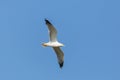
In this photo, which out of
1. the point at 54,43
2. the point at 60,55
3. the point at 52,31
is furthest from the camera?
the point at 60,55

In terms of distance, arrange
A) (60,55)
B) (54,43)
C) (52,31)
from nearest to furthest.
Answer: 1. (52,31)
2. (54,43)
3. (60,55)

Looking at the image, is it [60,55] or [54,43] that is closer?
[54,43]

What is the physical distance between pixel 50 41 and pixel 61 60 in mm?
2456

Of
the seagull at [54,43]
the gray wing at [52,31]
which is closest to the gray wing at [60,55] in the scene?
the seagull at [54,43]

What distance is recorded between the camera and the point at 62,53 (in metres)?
36.7

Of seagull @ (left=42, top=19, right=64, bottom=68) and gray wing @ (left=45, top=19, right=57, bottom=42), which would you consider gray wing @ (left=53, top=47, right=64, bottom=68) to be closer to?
seagull @ (left=42, top=19, right=64, bottom=68)

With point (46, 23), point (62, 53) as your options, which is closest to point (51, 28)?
point (46, 23)

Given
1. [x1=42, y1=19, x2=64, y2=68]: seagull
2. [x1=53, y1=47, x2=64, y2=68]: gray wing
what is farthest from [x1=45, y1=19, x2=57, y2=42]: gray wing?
[x1=53, y1=47, x2=64, y2=68]: gray wing

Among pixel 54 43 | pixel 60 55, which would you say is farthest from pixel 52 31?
pixel 60 55

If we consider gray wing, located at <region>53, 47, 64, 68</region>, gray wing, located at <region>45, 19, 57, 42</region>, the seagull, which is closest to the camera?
gray wing, located at <region>45, 19, 57, 42</region>

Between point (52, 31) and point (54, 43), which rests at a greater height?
point (52, 31)

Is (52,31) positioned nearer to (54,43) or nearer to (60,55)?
(54,43)

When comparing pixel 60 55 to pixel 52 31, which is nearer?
pixel 52 31

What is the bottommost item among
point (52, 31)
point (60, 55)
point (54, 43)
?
point (60, 55)
